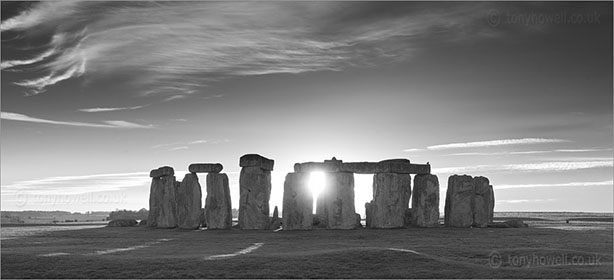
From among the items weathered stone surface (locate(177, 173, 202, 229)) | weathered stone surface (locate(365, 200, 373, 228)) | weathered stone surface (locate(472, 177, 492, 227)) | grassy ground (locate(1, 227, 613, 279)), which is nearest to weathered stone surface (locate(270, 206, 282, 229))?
weathered stone surface (locate(177, 173, 202, 229))

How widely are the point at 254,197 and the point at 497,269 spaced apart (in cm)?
1832

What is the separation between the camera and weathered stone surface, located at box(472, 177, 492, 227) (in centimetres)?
3909

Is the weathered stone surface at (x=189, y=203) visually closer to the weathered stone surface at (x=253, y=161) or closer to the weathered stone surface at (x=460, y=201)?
the weathered stone surface at (x=253, y=161)

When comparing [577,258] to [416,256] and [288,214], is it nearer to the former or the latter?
[416,256]

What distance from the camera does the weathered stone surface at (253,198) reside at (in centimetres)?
3769

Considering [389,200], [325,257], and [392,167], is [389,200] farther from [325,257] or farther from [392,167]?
[325,257]

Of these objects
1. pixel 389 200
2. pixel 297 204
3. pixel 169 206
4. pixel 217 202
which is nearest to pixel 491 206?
pixel 389 200

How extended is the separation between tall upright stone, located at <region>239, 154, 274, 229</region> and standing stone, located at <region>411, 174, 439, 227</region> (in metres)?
8.52

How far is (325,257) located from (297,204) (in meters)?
14.1

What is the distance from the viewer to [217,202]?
38.9m

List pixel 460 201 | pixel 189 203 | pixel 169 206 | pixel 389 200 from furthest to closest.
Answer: pixel 169 206
pixel 189 203
pixel 460 201
pixel 389 200

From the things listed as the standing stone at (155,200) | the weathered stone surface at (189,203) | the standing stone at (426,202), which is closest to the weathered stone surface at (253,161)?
the weathered stone surface at (189,203)

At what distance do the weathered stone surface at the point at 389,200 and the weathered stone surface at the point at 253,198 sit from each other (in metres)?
6.25

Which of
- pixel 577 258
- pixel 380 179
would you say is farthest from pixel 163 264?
pixel 380 179
